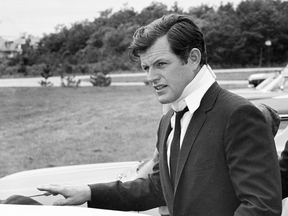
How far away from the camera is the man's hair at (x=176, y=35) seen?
1.56 m

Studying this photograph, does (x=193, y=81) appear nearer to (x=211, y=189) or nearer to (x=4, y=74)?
(x=211, y=189)

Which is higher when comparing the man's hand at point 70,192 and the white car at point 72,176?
the man's hand at point 70,192

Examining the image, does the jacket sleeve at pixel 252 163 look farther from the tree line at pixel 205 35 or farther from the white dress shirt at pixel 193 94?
the tree line at pixel 205 35

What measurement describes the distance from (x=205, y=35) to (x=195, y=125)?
19716 mm

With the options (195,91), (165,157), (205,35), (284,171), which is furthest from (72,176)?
(205,35)

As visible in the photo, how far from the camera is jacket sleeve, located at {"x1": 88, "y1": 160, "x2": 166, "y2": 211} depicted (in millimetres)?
1946

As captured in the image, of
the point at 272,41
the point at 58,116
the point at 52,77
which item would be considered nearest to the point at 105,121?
the point at 58,116

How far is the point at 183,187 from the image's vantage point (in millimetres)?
1567

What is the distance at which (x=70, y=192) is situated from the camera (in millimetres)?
1870

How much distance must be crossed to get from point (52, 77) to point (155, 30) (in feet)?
52.8

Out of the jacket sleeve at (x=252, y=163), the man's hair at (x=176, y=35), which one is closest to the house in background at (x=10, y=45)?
the man's hair at (x=176, y=35)

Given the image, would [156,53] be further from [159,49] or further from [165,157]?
[165,157]

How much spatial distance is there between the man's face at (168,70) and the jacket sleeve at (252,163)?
0.75 ft

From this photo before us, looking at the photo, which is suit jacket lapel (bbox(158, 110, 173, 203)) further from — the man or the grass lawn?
the grass lawn
